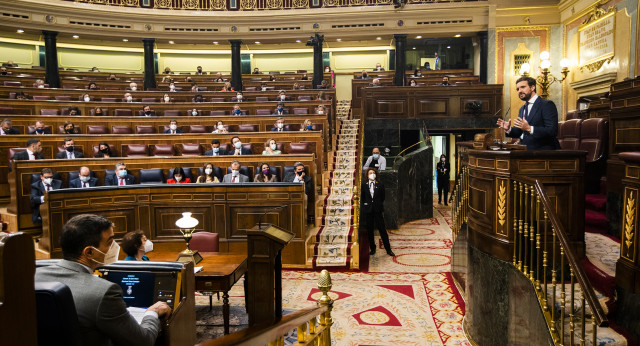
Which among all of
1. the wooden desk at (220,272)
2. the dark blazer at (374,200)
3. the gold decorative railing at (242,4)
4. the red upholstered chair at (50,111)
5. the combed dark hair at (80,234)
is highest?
the gold decorative railing at (242,4)

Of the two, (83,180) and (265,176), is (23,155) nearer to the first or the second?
(83,180)

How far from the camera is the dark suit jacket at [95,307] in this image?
146cm

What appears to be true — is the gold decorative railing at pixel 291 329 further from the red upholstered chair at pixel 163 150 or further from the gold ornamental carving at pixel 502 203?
the red upholstered chair at pixel 163 150

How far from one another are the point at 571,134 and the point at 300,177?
3.71 m

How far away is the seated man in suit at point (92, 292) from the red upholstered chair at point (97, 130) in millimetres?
7498

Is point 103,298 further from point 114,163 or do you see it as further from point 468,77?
point 468,77

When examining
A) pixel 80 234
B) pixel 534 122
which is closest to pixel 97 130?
pixel 80 234

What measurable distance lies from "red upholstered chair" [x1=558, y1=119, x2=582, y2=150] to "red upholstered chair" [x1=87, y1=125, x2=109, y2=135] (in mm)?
7853

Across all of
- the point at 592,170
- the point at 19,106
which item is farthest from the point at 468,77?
the point at 19,106

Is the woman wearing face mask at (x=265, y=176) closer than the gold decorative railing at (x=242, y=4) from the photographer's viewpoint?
Yes

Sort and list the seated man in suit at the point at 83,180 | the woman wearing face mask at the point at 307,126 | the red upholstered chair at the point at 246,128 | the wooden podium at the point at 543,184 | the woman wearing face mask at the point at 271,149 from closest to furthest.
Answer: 1. the wooden podium at the point at 543,184
2. the seated man in suit at the point at 83,180
3. the woman wearing face mask at the point at 271,149
4. the woman wearing face mask at the point at 307,126
5. the red upholstered chair at the point at 246,128

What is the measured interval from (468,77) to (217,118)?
8.12 meters

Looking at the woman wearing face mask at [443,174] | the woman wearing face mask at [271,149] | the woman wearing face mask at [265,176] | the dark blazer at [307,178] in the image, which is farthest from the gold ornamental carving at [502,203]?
the woman wearing face mask at [443,174]

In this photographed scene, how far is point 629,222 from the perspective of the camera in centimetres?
260
